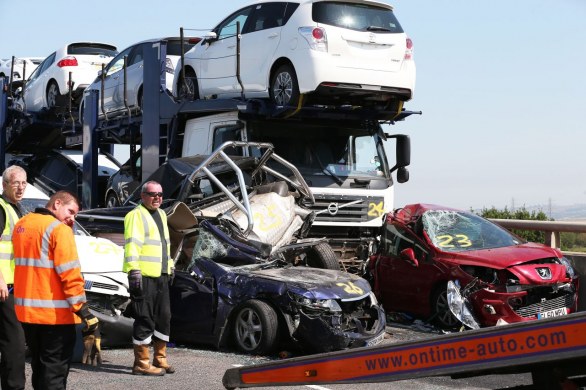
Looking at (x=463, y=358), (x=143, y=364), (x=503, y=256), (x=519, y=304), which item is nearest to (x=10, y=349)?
(x=143, y=364)

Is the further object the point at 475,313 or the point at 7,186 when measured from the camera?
the point at 475,313

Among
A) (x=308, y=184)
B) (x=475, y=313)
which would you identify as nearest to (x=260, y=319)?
(x=475, y=313)

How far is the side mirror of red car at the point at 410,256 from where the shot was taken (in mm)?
11555

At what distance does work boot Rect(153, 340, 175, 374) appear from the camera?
8547mm

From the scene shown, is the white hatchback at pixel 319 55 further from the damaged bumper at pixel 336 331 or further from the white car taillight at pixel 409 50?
the damaged bumper at pixel 336 331

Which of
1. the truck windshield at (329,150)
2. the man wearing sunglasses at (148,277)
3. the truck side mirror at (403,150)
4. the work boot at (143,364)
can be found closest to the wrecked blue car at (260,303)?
the man wearing sunglasses at (148,277)

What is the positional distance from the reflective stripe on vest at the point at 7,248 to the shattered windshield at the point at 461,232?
5.99m

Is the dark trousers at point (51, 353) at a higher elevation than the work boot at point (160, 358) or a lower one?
higher

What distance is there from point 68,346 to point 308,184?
22.5 ft

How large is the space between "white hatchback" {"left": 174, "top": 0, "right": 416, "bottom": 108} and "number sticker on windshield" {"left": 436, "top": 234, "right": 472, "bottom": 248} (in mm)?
2188

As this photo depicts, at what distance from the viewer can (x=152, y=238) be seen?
8719mm

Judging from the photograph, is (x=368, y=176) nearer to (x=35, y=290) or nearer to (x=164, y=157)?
(x=164, y=157)

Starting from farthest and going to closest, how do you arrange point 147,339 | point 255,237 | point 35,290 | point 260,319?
point 255,237
point 260,319
point 147,339
point 35,290

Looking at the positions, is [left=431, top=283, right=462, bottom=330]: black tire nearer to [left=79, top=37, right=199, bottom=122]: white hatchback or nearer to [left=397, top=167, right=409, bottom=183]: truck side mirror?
[left=397, top=167, right=409, bottom=183]: truck side mirror
